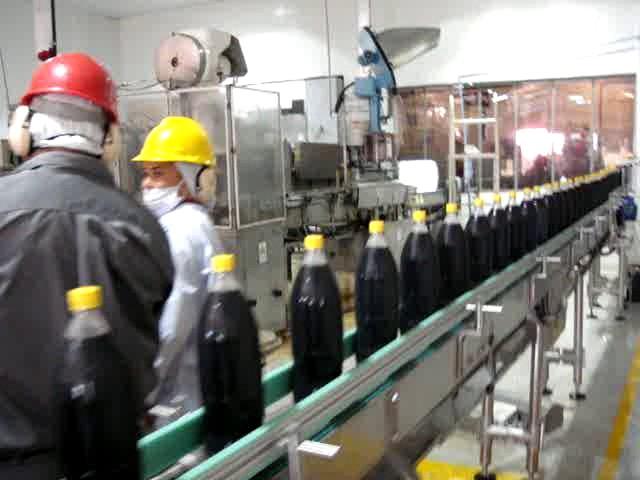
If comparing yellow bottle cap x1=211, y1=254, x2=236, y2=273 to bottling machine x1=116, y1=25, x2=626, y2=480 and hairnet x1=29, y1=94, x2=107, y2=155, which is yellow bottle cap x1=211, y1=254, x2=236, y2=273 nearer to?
bottling machine x1=116, y1=25, x2=626, y2=480

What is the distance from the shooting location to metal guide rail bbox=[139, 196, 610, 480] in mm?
853

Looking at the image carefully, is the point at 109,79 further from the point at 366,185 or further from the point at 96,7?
the point at 96,7

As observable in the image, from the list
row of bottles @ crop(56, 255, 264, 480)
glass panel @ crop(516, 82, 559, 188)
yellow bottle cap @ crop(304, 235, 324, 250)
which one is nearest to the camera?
row of bottles @ crop(56, 255, 264, 480)

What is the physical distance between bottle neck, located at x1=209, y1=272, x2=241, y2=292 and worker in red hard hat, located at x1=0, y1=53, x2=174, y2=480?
0.16m

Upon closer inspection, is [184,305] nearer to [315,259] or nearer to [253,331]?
[315,259]

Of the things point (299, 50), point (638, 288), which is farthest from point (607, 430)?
point (299, 50)

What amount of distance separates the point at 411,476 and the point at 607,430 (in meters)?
2.40

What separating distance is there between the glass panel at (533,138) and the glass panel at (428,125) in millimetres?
1035

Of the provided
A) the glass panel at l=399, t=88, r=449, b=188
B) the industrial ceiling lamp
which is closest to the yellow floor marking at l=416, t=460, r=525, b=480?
the industrial ceiling lamp

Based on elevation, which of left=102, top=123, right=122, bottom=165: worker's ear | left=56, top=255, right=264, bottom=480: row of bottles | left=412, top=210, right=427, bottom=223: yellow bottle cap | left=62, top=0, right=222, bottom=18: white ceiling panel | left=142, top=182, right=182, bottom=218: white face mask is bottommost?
left=56, top=255, right=264, bottom=480: row of bottles

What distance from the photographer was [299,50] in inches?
370

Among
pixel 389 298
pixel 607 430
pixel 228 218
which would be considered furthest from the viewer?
pixel 228 218

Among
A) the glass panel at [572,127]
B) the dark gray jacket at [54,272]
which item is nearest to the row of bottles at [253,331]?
the dark gray jacket at [54,272]

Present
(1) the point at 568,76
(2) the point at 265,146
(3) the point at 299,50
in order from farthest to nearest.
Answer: (3) the point at 299,50 < (1) the point at 568,76 < (2) the point at 265,146
